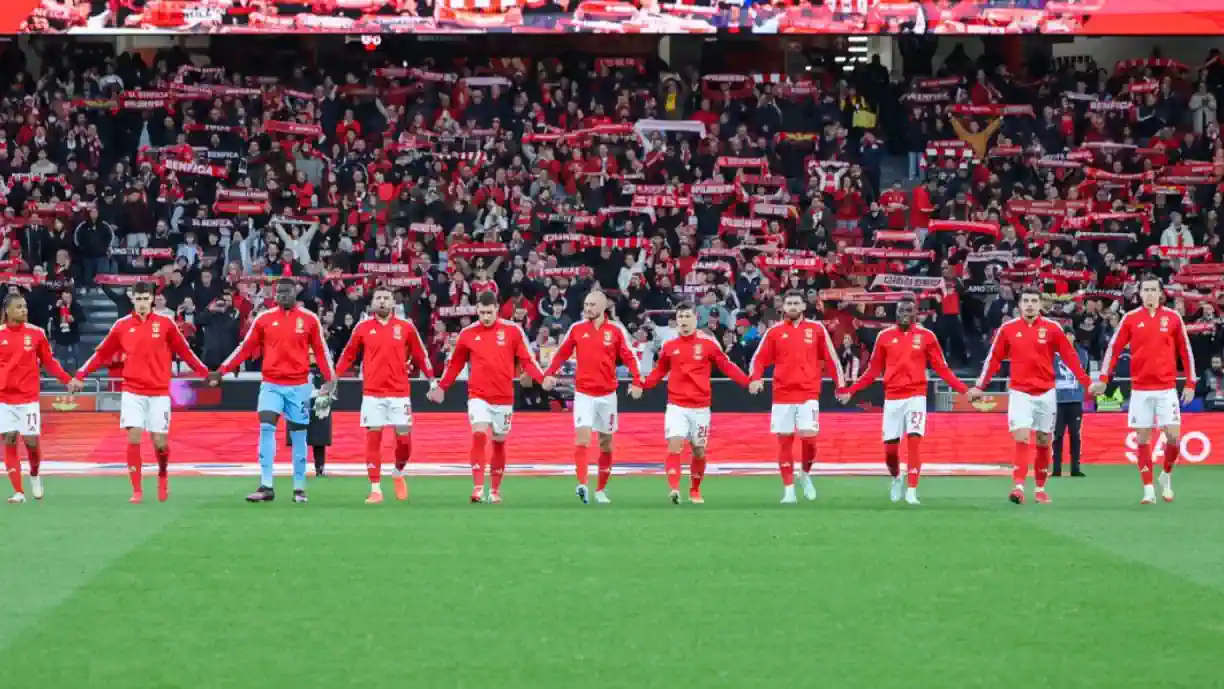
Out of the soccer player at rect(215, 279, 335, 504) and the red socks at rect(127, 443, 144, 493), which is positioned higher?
the soccer player at rect(215, 279, 335, 504)

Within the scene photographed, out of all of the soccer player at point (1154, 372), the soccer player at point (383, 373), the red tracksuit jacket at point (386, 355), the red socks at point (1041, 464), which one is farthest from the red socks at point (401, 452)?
the soccer player at point (1154, 372)

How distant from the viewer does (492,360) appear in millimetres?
18875

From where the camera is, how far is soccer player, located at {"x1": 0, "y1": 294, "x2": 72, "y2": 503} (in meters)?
18.7

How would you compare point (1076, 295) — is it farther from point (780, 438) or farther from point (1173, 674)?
point (1173, 674)

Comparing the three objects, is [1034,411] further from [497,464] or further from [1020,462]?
[497,464]

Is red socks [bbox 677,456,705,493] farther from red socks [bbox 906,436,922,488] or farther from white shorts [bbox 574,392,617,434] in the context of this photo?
red socks [bbox 906,436,922,488]

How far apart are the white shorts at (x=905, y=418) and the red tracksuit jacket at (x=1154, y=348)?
2.10 metres

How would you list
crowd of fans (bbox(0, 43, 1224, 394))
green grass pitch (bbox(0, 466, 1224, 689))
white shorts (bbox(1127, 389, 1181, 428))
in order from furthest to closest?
crowd of fans (bbox(0, 43, 1224, 394)) → white shorts (bbox(1127, 389, 1181, 428)) → green grass pitch (bbox(0, 466, 1224, 689))

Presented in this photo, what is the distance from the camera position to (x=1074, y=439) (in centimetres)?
2419

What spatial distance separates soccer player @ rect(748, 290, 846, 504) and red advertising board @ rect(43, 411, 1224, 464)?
6.52 metres

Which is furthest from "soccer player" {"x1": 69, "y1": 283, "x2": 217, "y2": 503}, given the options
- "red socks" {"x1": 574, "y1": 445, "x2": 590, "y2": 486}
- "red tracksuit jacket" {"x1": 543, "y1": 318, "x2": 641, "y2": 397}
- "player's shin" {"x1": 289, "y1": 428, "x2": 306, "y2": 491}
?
"red socks" {"x1": 574, "y1": 445, "x2": 590, "y2": 486}

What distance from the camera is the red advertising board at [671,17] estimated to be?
30281 millimetres

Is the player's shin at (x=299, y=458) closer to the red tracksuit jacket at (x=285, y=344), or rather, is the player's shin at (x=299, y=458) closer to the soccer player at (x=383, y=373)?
the red tracksuit jacket at (x=285, y=344)

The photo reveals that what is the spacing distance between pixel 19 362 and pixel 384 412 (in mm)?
4009
